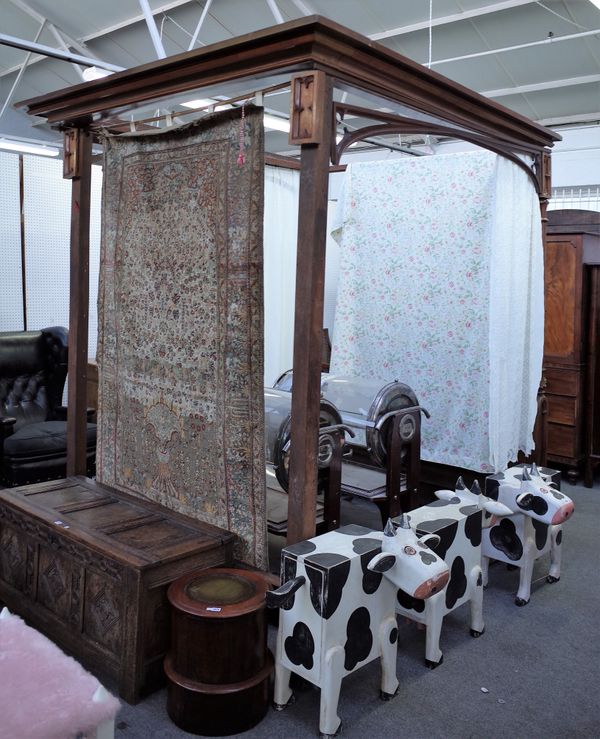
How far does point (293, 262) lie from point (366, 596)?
317 cm

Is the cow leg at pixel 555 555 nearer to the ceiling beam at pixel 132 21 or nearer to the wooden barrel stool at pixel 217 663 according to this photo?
the wooden barrel stool at pixel 217 663

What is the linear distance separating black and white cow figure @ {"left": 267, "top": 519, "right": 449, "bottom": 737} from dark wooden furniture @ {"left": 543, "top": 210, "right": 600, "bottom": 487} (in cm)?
316

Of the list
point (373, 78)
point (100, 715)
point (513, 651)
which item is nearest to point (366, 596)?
point (513, 651)

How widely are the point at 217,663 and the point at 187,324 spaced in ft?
4.57

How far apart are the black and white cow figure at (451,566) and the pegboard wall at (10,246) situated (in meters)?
4.24

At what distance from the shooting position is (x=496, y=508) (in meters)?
3.22

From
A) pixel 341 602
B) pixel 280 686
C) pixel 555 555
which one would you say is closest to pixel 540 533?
pixel 555 555

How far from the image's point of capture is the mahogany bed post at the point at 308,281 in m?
2.56

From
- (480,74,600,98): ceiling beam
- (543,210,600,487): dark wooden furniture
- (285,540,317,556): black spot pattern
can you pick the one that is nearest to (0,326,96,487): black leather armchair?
(285,540,317,556): black spot pattern

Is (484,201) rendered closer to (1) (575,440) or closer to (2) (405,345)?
(2) (405,345)

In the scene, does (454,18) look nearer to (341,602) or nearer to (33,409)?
(33,409)

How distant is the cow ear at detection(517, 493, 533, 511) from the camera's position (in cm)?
334

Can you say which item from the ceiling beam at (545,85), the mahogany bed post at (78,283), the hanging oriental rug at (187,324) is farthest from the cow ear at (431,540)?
the ceiling beam at (545,85)

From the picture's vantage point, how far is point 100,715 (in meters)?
1.63
